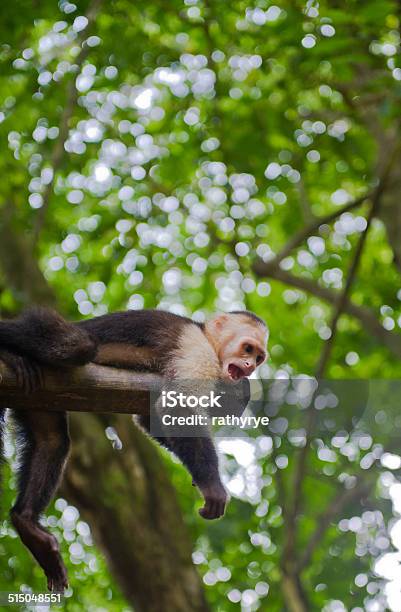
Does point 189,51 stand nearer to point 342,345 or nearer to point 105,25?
point 105,25

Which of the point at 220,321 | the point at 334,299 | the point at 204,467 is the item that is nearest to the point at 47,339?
the point at 204,467

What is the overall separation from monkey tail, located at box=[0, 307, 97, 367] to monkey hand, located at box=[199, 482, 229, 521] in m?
0.51

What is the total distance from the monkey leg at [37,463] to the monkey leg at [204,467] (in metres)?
0.32

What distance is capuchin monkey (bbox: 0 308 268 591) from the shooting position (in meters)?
2.35

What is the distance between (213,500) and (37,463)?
0.73m

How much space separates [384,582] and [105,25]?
416 centimetres

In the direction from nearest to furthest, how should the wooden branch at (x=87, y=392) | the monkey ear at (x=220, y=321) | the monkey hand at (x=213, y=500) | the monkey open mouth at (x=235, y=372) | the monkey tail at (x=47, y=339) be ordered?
the wooden branch at (x=87, y=392), the monkey hand at (x=213, y=500), the monkey tail at (x=47, y=339), the monkey open mouth at (x=235, y=372), the monkey ear at (x=220, y=321)

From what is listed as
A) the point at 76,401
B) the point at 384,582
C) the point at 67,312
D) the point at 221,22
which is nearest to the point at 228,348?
the point at 76,401

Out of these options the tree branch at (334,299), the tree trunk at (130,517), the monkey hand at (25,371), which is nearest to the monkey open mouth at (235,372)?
the monkey hand at (25,371)

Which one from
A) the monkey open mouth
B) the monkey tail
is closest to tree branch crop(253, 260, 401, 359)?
the monkey open mouth

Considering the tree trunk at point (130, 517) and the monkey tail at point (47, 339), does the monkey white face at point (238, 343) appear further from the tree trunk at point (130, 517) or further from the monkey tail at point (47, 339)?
the tree trunk at point (130, 517)

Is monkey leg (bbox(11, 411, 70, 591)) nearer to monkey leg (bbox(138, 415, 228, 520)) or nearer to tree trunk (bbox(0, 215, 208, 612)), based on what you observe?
monkey leg (bbox(138, 415, 228, 520))

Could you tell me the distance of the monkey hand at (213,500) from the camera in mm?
2209

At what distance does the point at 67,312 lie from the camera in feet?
20.2
